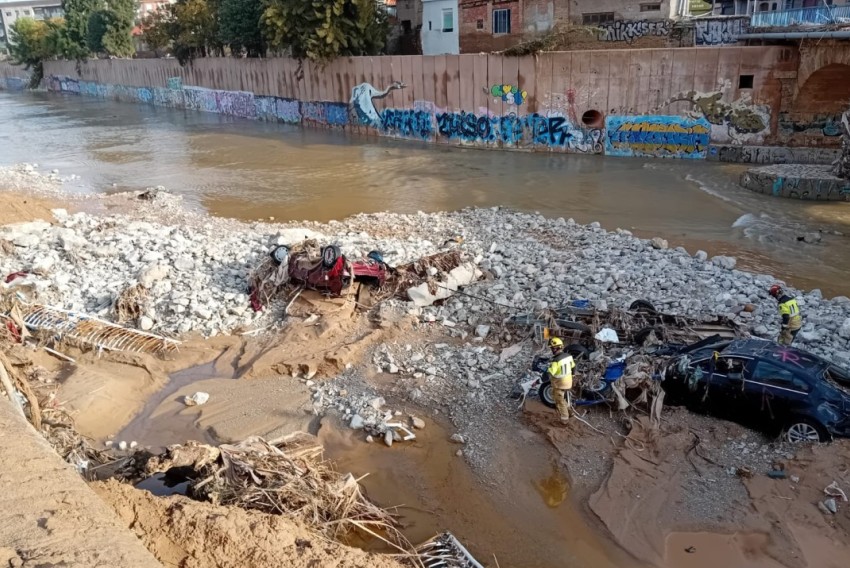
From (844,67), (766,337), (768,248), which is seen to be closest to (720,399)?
(766,337)

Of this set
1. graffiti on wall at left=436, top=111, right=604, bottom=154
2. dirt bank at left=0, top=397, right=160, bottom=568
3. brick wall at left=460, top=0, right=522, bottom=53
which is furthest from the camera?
brick wall at left=460, top=0, right=522, bottom=53

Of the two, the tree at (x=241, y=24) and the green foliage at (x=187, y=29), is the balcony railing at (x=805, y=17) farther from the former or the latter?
the green foliage at (x=187, y=29)

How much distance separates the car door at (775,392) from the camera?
7828mm

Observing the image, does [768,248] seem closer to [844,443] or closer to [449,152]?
[844,443]

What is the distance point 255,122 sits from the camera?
43.0m

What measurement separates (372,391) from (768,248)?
11.7m

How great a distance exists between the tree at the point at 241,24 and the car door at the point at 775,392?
120 feet

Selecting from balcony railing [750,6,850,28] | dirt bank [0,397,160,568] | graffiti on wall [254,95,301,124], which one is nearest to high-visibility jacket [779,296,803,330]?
dirt bank [0,397,160,568]

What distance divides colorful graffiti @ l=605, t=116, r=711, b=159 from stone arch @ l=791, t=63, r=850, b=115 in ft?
10.6

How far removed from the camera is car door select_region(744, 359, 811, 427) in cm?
783

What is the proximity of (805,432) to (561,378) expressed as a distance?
2852mm

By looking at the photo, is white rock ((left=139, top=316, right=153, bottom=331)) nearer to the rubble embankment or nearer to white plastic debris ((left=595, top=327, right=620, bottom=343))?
the rubble embankment

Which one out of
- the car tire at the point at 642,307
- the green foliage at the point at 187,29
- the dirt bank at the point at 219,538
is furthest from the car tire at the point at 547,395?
the green foliage at the point at 187,29

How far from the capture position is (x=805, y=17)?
23.2 metres
